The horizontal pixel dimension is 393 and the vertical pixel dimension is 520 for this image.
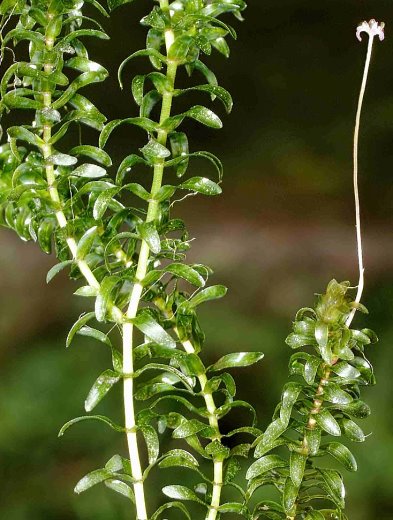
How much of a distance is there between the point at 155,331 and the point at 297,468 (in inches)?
6.3

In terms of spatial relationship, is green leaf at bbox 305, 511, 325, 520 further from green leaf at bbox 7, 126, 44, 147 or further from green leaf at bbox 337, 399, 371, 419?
green leaf at bbox 7, 126, 44, 147

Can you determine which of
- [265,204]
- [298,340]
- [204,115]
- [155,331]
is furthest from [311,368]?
[265,204]

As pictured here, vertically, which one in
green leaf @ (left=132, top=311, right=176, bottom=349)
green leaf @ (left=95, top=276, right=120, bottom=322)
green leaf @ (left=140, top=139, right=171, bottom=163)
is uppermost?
green leaf @ (left=140, top=139, right=171, bottom=163)

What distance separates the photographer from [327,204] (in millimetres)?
1322

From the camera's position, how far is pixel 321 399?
1.90 ft

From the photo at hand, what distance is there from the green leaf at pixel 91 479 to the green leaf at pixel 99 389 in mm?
60

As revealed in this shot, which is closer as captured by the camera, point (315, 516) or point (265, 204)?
point (315, 516)

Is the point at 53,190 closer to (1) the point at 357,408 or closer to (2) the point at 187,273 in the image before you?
(2) the point at 187,273

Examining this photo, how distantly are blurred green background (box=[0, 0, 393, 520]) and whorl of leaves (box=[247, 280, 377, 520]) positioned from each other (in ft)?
2.16

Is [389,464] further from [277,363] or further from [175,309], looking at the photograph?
[175,309]

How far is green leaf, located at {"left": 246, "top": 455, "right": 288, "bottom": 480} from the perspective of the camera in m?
0.59

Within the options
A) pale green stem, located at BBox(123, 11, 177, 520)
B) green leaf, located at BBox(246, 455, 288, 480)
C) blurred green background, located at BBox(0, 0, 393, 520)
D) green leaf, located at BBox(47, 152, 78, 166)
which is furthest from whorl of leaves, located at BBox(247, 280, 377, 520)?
blurred green background, located at BBox(0, 0, 393, 520)

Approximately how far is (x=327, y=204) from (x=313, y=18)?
1.13ft

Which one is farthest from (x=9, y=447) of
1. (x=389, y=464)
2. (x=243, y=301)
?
(x=389, y=464)
